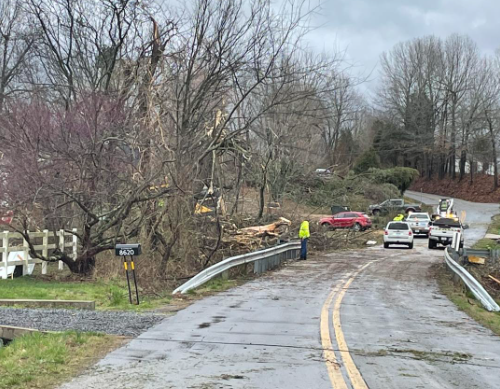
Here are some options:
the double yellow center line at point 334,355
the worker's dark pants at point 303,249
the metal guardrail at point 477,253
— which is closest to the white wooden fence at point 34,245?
the double yellow center line at point 334,355

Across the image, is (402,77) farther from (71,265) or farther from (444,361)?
(444,361)

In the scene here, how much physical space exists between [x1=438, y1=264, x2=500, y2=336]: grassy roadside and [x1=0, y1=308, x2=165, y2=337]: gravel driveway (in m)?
5.94

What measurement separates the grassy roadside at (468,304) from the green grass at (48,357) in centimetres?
651

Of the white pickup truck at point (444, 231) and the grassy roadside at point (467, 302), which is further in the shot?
the white pickup truck at point (444, 231)

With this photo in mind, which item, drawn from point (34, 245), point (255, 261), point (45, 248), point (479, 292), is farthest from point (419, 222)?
point (34, 245)

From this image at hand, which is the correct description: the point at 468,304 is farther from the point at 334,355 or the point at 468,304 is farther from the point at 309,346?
the point at 334,355

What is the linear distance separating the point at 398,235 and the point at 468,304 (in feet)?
67.6

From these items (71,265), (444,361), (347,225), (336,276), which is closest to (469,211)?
(347,225)

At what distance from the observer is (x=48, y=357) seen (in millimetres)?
6707

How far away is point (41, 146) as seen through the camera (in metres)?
15.5

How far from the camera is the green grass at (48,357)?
5.91 m

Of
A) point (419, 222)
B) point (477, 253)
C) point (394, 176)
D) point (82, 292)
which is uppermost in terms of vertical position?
point (394, 176)

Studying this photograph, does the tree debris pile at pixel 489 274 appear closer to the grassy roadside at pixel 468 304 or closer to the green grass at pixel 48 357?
the grassy roadside at pixel 468 304

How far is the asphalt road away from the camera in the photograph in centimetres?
605
